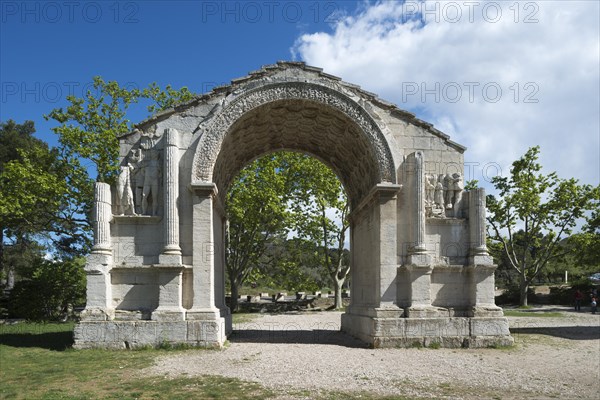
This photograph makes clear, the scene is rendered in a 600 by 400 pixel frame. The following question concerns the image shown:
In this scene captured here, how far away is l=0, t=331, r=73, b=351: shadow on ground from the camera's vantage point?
12.1 metres

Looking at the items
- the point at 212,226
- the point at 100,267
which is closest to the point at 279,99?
the point at 212,226

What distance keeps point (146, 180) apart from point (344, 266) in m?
19.4

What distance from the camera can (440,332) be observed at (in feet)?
39.8

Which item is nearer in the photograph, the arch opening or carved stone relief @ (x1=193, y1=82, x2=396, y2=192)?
carved stone relief @ (x1=193, y1=82, x2=396, y2=192)

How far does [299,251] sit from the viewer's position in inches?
1151

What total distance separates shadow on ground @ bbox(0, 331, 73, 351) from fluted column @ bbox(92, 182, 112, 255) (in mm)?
2503

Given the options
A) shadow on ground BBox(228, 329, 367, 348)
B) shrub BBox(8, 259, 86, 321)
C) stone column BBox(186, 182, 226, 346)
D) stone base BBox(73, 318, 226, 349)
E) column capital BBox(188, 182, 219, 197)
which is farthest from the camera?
shrub BBox(8, 259, 86, 321)

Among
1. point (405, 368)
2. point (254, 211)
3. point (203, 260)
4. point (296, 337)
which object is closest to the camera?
point (405, 368)

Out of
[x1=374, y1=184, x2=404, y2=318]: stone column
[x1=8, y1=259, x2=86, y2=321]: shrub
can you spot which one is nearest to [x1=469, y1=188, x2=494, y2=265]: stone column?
[x1=374, y1=184, x2=404, y2=318]: stone column

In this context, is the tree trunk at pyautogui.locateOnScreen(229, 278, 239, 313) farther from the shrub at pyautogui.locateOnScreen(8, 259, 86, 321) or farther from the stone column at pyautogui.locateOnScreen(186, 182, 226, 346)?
the stone column at pyautogui.locateOnScreen(186, 182, 226, 346)

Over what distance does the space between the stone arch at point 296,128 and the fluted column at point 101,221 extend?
7.39 feet

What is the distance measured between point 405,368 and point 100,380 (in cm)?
557

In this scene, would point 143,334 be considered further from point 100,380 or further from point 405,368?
point 405,368

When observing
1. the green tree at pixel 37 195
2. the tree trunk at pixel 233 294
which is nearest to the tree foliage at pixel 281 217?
the tree trunk at pixel 233 294
